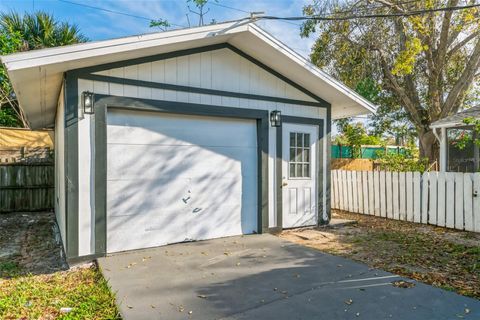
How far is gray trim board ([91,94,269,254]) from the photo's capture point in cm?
459

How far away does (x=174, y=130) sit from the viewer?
5.35 metres

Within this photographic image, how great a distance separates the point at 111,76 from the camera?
4742 millimetres

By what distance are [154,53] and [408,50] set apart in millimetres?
9225

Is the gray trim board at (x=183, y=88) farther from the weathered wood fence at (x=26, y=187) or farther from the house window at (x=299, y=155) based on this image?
the weathered wood fence at (x=26, y=187)

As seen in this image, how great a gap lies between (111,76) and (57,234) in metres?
3.77

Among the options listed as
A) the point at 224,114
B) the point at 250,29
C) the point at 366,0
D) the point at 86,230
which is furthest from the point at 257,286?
the point at 366,0

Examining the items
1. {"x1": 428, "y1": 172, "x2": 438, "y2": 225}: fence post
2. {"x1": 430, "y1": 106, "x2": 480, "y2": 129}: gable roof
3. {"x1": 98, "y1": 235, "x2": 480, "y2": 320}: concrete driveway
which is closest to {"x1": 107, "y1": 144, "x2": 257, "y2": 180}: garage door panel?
{"x1": 98, "y1": 235, "x2": 480, "y2": 320}: concrete driveway

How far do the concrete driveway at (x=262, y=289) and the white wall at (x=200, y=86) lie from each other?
1.08 meters

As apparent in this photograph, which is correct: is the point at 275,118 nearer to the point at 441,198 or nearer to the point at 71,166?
the point at 71,166

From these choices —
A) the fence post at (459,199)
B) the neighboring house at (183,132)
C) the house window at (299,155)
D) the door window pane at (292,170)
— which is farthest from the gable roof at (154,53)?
the fence post at (459,199)

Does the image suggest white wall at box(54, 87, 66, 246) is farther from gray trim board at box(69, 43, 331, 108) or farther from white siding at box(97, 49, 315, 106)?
white siding at box(97, 49, 315, 106)

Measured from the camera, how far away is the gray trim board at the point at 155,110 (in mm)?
4594

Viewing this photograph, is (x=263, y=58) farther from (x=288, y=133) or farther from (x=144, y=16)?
(x=144, y=16)

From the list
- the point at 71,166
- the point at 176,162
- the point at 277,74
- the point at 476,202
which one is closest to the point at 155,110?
the point at 176,162
